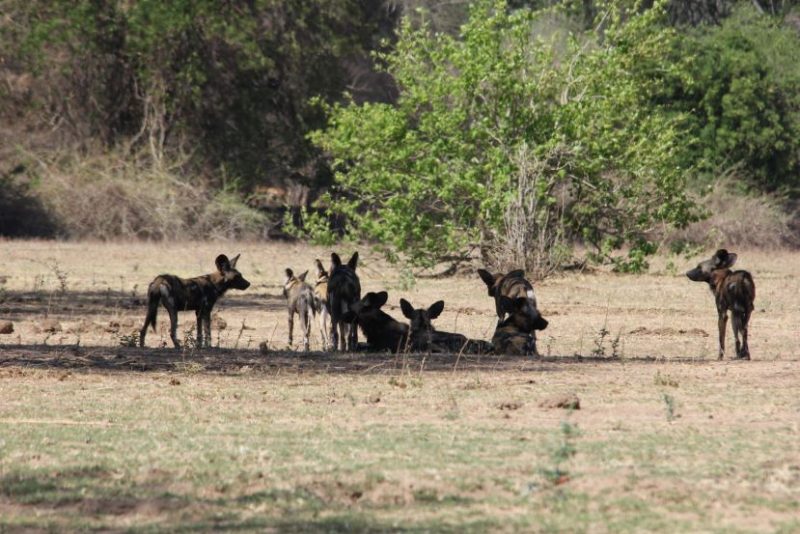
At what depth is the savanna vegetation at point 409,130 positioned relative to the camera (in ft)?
93.6

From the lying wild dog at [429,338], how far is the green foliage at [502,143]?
1192 centimetres

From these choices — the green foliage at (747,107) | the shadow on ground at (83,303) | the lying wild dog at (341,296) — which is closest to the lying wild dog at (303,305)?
the lying wild dog at (341,296)

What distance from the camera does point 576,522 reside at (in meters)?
6.97

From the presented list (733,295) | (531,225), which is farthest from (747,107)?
(733,295)

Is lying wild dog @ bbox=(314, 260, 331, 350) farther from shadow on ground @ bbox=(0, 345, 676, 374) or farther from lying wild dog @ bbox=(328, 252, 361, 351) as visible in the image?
shadow on ground @ bbox=(0, 345, 676, 374)

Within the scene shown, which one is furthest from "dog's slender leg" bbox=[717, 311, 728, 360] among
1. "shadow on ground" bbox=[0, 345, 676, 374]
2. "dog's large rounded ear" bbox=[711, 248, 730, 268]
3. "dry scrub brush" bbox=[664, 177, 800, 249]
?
"dry scrub brush" bbox=[664, 177, 800, 249]

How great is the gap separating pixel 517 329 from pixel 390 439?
253 inches

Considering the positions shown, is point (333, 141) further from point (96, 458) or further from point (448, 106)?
point (96, 458)

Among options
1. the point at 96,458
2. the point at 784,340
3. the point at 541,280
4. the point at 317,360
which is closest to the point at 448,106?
the point at 541,280

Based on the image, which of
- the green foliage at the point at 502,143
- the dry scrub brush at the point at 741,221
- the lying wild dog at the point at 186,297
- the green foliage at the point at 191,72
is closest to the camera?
the lying wild dog at the point at 186,297

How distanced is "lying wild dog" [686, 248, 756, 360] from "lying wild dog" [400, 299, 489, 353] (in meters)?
2.49

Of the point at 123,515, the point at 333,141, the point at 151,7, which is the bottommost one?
the point at 123,515

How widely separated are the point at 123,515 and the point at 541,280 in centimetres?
2119

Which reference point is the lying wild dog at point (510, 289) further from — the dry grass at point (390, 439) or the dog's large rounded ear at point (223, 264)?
the dog's large rounded ear at point (223, 264)
